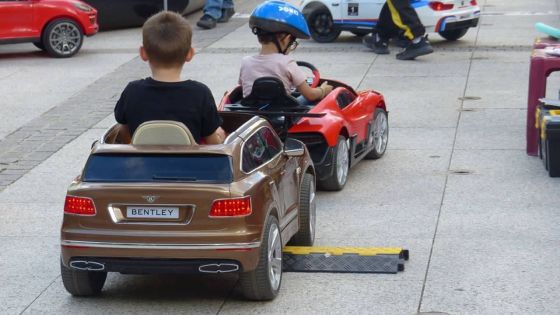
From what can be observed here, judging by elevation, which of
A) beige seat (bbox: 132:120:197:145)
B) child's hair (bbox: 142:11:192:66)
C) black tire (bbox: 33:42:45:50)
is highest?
child's hair (bbox: 142:11:192:66)

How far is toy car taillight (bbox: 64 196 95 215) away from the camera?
7.02 m

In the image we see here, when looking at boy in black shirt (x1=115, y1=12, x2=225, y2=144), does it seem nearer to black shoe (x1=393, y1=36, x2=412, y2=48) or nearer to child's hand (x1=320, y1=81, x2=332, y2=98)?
child's hand (x1=320, y1=81, x2=332, y2=98)

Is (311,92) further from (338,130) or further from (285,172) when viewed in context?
(285,172)

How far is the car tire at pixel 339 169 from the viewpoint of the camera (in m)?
10.1

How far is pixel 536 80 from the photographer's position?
37.4 ft

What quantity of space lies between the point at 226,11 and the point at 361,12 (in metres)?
4.45

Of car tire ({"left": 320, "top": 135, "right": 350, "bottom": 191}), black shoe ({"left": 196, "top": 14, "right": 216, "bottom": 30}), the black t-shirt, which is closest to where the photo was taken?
the black t-shirt

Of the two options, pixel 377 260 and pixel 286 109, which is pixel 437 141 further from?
pixel 377 260

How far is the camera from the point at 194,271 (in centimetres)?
694

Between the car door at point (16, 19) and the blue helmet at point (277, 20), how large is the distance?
8835 millimetres

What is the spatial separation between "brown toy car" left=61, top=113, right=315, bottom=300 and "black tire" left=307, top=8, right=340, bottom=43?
1193 cm

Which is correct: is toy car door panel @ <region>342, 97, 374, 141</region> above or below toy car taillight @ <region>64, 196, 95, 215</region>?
below

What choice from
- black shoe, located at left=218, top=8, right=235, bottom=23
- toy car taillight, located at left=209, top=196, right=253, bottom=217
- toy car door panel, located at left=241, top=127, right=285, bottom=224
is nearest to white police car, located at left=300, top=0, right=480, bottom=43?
black shoe, located at left=218, top=8, right=235, bottom=23

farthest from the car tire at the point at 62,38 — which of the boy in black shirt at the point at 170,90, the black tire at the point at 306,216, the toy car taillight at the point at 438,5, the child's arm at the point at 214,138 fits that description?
the child's arm at the point at 214,138
